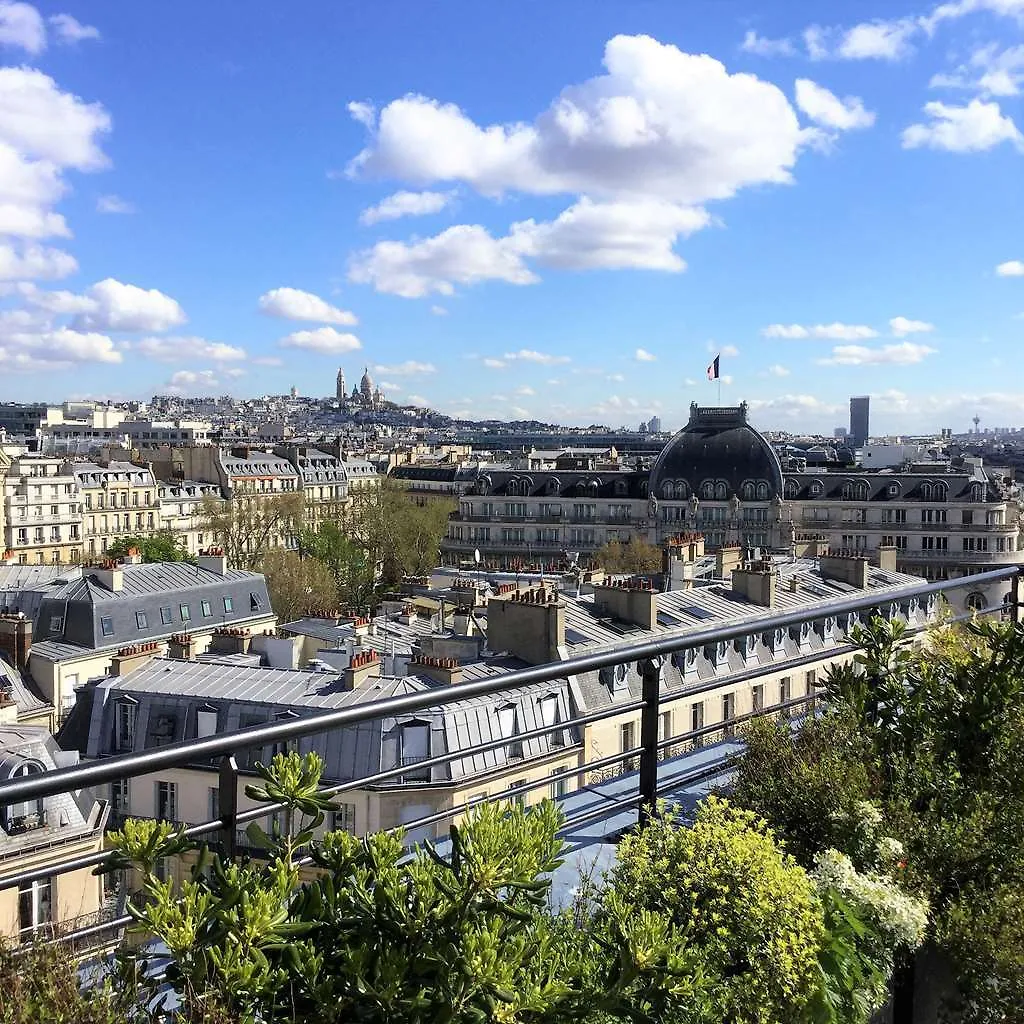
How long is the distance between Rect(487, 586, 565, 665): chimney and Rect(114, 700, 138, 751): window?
267 inches

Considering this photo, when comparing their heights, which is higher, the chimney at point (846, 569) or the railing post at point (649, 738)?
the railing post at point (649, 738)

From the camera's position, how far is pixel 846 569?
1368 inches

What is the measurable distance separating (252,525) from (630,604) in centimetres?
3998

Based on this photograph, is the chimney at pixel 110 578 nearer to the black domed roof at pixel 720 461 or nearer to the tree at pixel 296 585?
the tree at pixel 296 585

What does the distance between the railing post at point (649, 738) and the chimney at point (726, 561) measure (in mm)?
29917

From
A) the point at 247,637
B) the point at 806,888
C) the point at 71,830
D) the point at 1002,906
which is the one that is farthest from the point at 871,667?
the point at 247,637

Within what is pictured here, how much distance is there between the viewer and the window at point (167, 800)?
17109 millimetres

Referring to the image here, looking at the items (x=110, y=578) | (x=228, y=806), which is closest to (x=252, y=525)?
(x=110, y=578)

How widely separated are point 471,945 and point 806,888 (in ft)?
4.18

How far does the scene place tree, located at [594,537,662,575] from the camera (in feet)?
169

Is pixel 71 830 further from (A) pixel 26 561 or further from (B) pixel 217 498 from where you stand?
(B) pixel 217 498

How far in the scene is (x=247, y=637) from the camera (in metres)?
26.8

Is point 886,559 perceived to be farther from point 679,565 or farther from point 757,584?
point 757,584

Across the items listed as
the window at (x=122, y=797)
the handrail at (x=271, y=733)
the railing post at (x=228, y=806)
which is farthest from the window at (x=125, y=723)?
the railing post at (x=228, y=806)
